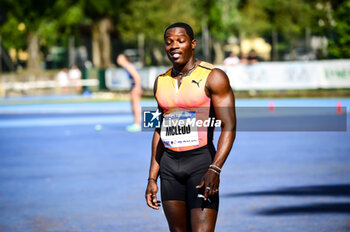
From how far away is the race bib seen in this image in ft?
17.9

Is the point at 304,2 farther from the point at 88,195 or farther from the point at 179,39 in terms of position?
the point at 179,39

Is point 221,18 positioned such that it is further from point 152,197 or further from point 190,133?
point 190,133

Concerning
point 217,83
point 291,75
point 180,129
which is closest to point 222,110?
point 217,83

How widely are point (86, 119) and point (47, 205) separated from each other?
1690 cm

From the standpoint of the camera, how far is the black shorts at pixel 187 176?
17.8 ft

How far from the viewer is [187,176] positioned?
5.48 metres

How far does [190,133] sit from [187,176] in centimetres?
30

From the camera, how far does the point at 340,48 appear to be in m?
35.4

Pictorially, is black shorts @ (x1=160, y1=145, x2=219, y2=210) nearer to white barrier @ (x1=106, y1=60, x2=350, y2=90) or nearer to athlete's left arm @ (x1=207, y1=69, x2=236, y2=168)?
athlete's left arm @ (x1=207, y1=69, x2=236, y2=168)

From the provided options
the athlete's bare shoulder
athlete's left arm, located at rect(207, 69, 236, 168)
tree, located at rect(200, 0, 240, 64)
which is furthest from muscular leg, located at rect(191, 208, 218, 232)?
tree, located at rect(200, 0, 240, 64)

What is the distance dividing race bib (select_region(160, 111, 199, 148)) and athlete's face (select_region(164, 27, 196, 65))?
0.37 m

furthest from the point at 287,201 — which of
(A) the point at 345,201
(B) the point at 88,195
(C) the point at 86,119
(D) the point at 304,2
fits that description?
(D) the point at 304,2

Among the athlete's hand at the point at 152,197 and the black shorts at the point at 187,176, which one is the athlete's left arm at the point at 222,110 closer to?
the black shorts at the point at 187,176

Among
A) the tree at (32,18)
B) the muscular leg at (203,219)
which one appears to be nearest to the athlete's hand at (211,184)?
the muscular leg at (203,219)
